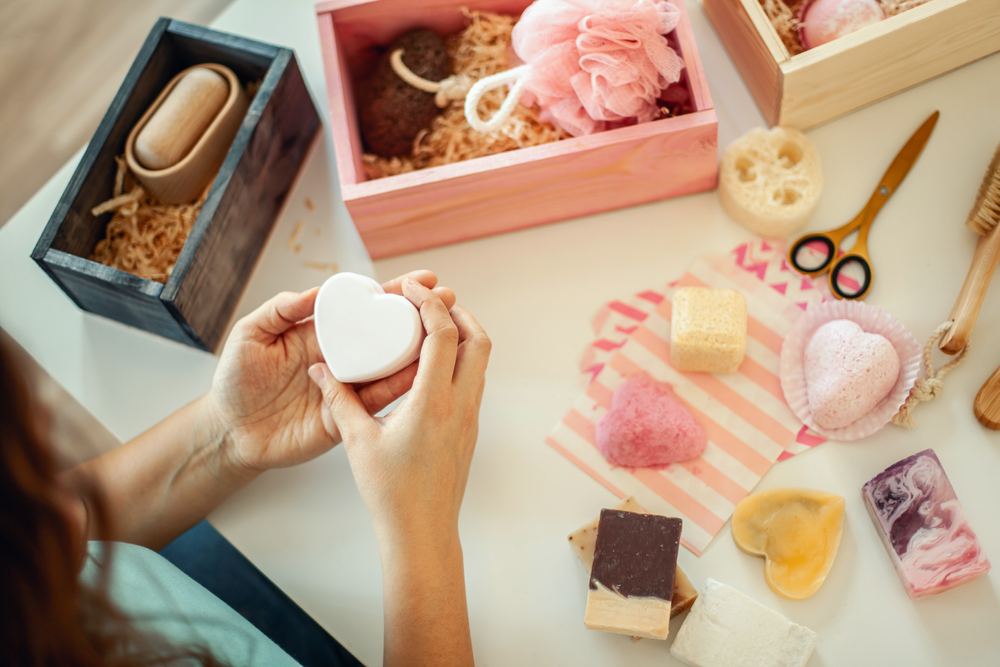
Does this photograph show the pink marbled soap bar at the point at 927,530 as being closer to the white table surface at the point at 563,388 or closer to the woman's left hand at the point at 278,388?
the white table surface at the point at 563,388

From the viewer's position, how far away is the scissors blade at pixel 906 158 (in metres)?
0.90

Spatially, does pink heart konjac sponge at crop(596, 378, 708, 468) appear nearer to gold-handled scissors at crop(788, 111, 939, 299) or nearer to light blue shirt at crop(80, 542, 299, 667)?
gold-handled scissors at crop(788, 111, 939, 299)

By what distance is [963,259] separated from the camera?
875 millimetres

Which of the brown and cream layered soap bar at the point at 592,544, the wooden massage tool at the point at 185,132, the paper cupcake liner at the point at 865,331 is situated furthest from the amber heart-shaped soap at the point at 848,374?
the wooden massage tool at the point at 185,132

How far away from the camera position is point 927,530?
0.75m

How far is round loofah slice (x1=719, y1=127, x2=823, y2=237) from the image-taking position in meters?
0.88

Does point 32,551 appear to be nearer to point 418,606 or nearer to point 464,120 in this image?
point 418,606

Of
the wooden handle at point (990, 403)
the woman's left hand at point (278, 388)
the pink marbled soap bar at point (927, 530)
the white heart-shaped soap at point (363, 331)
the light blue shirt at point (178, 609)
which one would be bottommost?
the pink marbled soap bar at point (927, 530)

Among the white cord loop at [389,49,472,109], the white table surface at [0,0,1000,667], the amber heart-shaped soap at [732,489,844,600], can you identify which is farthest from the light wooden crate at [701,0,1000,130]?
the amber heart-shaped soap at [732,489,844,600]

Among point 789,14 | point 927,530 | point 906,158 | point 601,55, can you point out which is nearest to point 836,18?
point 789,14

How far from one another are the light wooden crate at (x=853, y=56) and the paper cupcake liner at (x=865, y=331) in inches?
10.9

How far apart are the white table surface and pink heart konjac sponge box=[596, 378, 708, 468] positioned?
6 cm

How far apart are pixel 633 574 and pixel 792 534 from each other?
20 centimetres

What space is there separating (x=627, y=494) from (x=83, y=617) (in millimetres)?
567
